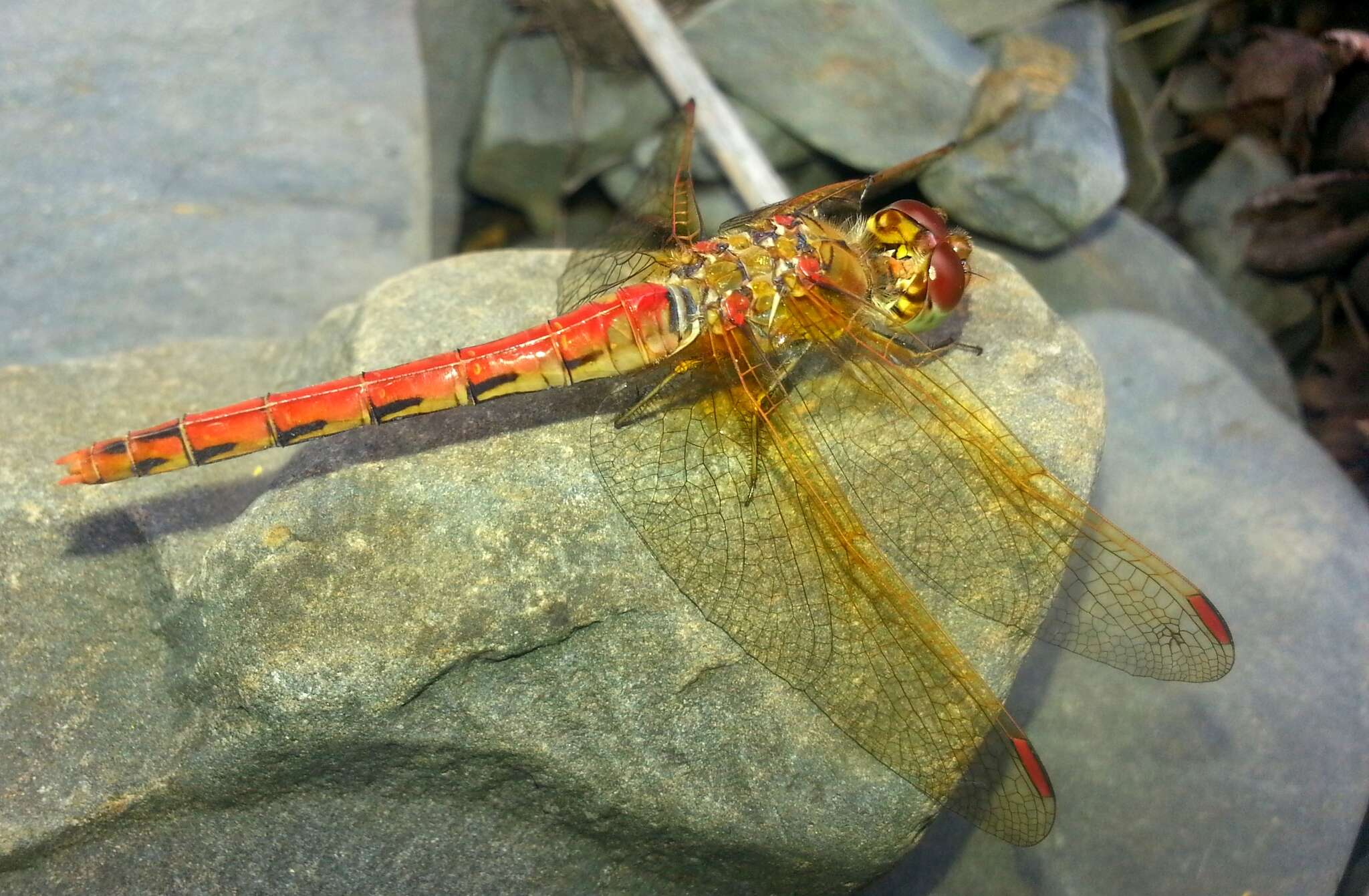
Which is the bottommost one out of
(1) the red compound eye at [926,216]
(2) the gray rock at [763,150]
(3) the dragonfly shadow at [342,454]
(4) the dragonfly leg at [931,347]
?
(2) the gray rock at [763,150]

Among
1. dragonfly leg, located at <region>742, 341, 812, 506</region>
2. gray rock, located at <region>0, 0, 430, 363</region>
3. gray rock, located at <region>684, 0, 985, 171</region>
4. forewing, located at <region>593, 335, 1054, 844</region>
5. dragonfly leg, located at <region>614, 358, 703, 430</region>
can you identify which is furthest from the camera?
gray rock, located at <region>684, 0, 985, 171</region>

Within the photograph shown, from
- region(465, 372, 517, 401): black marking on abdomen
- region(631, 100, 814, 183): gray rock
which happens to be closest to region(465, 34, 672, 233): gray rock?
region(631, 100, 814, 183): gray rock

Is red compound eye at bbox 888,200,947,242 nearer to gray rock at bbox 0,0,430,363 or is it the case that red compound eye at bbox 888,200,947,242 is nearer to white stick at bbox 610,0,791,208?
white stick at bbox 610,0,791,208

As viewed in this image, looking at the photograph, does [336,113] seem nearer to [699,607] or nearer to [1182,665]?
[699,607]

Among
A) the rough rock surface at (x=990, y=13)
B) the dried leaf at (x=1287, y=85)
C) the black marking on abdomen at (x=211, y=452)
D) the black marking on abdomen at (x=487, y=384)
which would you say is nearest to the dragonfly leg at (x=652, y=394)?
the black marking on abdomen at (x=487, y=384)

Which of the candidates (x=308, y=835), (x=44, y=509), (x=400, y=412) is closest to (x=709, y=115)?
(x=400, y=412)

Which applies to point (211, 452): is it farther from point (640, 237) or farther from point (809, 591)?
point (809, 591)

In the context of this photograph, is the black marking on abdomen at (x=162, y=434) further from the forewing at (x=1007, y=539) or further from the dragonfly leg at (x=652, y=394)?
the forewing at (x=1007, y=539)
